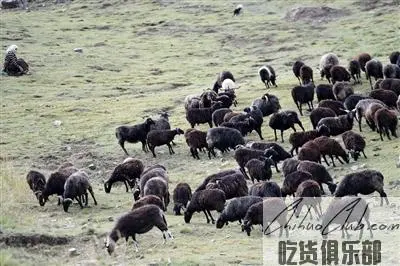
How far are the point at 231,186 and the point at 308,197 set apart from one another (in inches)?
83.4

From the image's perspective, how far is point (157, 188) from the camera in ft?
53.7

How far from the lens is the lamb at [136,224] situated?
1338 cm

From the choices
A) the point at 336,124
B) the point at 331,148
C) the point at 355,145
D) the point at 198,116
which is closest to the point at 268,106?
A: the point at 198,116

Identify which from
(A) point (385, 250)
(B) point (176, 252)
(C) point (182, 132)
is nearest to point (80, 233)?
(B) point (176, 252)

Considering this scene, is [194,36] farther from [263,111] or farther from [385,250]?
[385,250]

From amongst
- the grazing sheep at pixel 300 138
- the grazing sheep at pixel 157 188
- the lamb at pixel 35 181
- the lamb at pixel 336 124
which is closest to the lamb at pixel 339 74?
the lamb at pixel 336 124

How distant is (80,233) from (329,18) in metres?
32.7

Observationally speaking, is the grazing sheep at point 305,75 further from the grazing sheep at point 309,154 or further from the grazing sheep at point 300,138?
the grazing sheep at point 309,154

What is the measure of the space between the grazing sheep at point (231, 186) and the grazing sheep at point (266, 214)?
85.2 inches

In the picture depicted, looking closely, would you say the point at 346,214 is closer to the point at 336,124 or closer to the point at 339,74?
the point at 336,124

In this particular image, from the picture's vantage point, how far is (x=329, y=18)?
147 feet

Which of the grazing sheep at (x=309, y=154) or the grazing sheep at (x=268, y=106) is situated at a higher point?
the grazing sheep at (x=309, y=154)

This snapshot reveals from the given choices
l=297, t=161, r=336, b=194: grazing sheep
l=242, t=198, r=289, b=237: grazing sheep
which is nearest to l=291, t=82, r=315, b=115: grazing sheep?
l=297, t=161, r=336, b=194: grazing sheep

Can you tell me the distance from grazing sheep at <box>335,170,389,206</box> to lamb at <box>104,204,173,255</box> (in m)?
3.66
